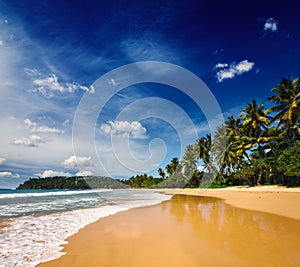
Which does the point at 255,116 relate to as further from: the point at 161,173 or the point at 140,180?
the point at 140,180

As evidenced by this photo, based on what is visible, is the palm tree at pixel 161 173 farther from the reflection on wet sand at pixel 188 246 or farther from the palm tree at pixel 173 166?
the reflection on wet sand at pixel 188 246

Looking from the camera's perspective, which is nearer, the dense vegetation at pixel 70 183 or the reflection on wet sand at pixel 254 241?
the reflection on wet sand at pixel 254 241

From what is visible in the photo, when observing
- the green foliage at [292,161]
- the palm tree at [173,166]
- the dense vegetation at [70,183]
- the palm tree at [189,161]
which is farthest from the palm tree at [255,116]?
the dense vegetation at [70,183]

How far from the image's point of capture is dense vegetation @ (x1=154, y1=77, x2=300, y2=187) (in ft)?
77.8

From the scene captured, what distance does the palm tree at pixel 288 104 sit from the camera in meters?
23.6

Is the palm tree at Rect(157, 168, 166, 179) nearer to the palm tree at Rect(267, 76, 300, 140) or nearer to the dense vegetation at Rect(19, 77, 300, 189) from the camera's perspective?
the dense vegetation at Rect(19, 77, 300, 189)

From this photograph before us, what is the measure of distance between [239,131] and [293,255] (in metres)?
36.3

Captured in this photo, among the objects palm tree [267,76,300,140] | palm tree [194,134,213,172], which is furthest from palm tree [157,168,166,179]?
palm tree [267,76,300,140]

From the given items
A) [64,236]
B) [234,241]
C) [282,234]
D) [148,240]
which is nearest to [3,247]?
[64,236]

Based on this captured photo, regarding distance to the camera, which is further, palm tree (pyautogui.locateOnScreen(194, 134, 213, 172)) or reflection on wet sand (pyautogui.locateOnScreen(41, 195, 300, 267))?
palm tree (pyautogui.locateOnScreen(194, 134, 213, 172))

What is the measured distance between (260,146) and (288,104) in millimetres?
7602

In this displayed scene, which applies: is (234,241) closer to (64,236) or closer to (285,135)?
(64,236)

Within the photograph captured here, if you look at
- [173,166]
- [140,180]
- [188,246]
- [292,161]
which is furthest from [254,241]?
[140,180]

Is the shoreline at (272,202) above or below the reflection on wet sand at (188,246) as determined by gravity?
below
